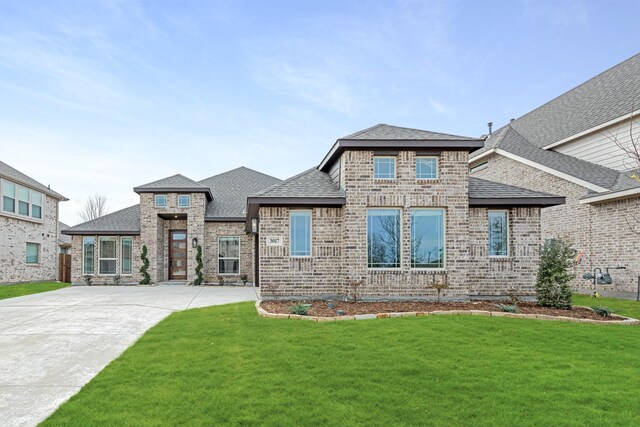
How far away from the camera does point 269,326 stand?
7570 millimetres

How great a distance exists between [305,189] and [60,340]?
21.9 feet

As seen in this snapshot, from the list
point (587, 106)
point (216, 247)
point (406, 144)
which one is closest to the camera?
point (406, 144)

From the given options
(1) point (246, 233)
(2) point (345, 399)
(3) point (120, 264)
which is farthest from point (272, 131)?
(2) point (345, 399)

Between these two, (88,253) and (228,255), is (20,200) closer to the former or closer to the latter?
(88,253)

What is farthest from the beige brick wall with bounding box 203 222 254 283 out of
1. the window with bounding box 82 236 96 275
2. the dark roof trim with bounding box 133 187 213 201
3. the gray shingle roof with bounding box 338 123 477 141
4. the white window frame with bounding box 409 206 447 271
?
the white window frame with bounding box 409 206 447 271

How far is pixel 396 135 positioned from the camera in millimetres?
11039

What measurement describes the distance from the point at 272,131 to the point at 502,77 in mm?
12898

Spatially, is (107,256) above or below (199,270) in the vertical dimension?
above

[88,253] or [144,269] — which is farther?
[88,253]

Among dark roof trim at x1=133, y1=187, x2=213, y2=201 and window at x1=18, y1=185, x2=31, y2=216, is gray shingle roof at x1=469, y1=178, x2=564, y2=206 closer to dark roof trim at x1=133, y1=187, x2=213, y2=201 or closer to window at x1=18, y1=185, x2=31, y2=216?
dark roof trim at x1=133, y1=187, x2=213, y2=201

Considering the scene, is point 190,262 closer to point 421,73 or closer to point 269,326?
point 269,326

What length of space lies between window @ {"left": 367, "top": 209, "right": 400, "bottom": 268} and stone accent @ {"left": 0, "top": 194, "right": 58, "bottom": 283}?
19383mm

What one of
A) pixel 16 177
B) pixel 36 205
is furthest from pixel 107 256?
pixel 36 205

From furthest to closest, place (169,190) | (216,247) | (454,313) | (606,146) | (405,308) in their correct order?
1. (216,247)
2. (169,190)
3. (606,146)
4. (405,308)
5. (454,313)
